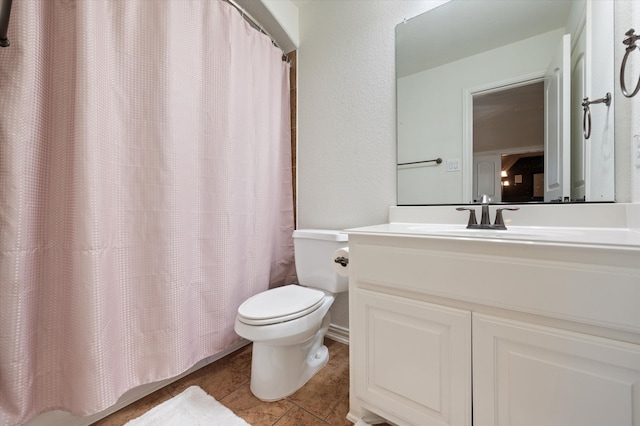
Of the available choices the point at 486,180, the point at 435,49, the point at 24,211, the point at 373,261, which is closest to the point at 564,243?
the point at 373,261

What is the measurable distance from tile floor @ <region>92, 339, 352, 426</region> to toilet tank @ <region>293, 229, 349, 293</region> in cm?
44

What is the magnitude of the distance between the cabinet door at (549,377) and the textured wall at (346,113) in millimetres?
859

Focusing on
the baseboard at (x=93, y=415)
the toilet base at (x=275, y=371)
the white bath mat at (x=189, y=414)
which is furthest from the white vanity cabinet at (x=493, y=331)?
the baseboard at (x=93, y=415)

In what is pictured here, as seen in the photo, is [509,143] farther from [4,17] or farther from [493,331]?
[4,17]

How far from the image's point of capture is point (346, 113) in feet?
5.18

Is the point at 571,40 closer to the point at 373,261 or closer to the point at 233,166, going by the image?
the point at 373,261

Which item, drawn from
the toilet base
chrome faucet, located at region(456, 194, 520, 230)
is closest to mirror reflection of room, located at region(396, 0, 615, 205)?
chrome faucet, located at region(456, 194, 520, 230)

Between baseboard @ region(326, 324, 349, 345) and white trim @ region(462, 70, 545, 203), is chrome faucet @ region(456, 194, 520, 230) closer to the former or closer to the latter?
white trim @ region(462, 70, 545, 203)

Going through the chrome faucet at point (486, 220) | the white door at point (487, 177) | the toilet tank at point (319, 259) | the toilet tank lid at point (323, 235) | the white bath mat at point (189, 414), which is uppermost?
the white door at point (487, 177)

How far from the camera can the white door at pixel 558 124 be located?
3.37 ft

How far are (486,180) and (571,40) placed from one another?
0.64m

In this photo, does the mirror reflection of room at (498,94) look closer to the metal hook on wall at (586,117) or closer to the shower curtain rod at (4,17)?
the metal hook on wall at (586,117)

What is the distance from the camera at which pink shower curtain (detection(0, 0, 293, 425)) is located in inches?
31.4

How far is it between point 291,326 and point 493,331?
736 millimetres
